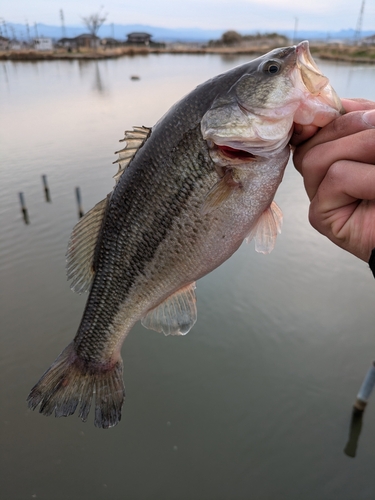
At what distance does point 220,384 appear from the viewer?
5.41m

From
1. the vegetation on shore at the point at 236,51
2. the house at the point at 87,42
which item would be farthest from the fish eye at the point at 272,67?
the house at the point at 87,42

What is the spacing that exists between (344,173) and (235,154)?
0.46m

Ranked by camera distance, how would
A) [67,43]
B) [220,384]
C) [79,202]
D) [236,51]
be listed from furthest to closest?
[67,43], [236,51], [79,202], [220,384]

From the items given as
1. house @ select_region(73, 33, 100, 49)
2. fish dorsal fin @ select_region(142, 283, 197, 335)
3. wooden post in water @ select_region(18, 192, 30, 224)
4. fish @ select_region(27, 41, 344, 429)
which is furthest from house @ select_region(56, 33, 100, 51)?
fish dorsal fin @ select_region(142, 283, 197, 335)

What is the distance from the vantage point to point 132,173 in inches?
70.4

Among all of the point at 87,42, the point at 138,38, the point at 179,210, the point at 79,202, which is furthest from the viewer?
the point at 138,38

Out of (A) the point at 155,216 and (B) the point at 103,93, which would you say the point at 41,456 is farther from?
(B) the point at 103,93

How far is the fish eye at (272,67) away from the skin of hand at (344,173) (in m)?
0.26

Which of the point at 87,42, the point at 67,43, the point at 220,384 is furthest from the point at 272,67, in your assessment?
the point at 67,43

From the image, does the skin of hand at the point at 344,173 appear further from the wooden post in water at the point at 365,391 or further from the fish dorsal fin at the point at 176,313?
the wooden post in water at the point at 365,391

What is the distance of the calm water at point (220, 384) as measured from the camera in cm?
444

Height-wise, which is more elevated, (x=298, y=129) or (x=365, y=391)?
(x=298, y=129)

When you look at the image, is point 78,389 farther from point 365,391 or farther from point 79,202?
point 79,202

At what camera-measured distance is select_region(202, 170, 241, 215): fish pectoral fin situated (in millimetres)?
1584
